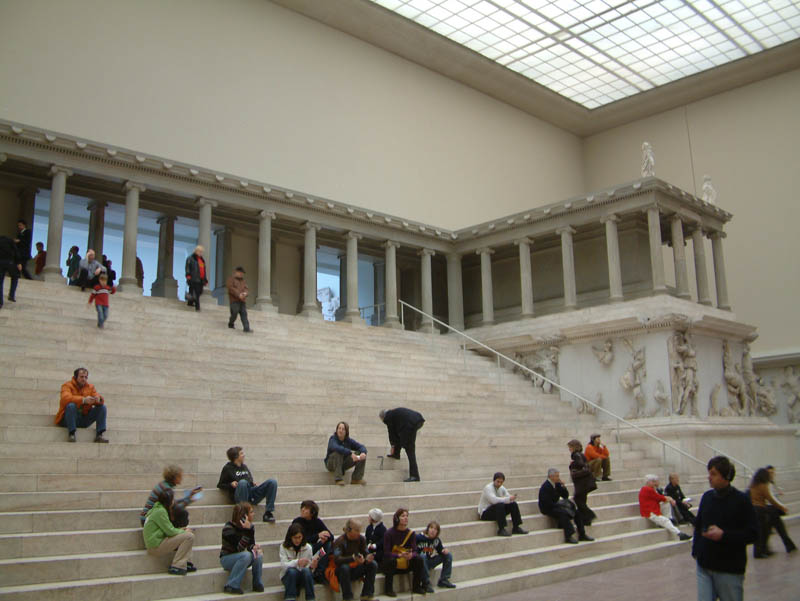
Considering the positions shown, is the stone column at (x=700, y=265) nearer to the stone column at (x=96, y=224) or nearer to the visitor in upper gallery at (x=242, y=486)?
the stone column at (x=96, y=224)

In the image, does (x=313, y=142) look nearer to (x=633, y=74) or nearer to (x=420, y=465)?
(x=633, y=74)

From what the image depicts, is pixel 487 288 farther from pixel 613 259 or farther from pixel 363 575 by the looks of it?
pixel 363 575

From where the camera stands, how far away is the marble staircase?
25.3ft

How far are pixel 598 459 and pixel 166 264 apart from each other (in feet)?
46.1

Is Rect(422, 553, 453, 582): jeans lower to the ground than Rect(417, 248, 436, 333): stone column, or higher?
lower

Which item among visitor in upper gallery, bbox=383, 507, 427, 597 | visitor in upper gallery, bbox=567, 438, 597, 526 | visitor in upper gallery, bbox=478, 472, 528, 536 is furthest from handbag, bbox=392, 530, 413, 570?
visitor in upper gallery, bbox=567, 438, 597, 526

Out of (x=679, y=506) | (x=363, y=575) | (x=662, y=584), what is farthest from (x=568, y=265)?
(x=363, y=575)

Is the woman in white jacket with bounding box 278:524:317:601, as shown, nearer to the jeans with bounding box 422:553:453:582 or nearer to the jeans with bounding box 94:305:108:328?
the jeans with bounding box 422:553:453:582

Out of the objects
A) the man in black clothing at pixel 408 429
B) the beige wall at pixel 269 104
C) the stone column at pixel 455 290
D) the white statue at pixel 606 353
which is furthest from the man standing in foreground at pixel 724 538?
the stone column at pixel 455 290

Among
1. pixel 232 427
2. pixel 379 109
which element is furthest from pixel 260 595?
pixel 379 109

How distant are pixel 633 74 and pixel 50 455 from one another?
96.3 ft

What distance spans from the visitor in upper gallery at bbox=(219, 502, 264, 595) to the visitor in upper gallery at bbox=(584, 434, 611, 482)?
754cm

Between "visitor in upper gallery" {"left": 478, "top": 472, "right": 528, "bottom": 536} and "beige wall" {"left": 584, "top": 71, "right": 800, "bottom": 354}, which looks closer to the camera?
"visitor in upper gallery" {"left": 478, "top": 472, "right": 528, "bottom": 536}

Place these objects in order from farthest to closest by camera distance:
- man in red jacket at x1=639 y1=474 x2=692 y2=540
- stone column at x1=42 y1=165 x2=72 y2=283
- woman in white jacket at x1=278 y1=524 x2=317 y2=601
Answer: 1. stone column at x1=42 y1=165 x2=72 y2=283
2. man in red jacket at x1=639 y1=474 x2=692 y2=540
3. woman in white jacket at x1=278 y1=524 x2=317 y2=601
